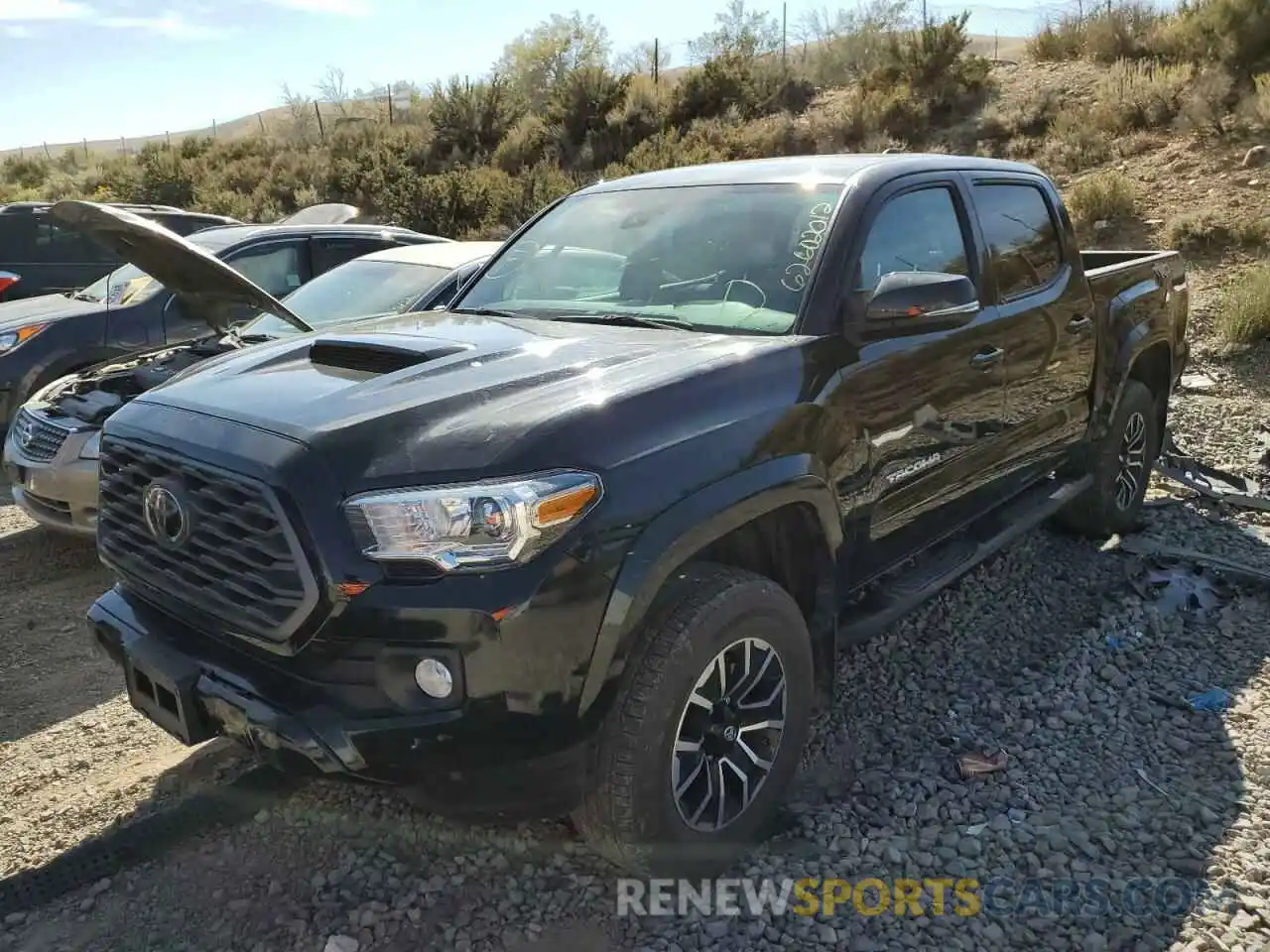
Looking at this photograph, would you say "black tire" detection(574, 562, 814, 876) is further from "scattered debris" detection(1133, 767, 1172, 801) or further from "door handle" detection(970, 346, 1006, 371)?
"door handle" detection(970, 346, 1006, 371)

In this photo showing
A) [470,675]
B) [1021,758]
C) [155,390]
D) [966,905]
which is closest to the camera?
[470,675]

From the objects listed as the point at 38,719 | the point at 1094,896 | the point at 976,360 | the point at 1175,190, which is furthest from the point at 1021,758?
the point at 1175,190

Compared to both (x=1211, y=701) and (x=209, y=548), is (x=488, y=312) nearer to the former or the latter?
(x=209, y=548)

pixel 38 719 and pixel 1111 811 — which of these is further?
pixel 38 719

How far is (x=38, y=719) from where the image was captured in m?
3.96

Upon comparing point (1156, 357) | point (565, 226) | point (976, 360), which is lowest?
point (1156, 357)

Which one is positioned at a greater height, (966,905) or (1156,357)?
(1156,357)

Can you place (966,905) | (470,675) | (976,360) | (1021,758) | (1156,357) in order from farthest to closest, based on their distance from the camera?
(1156,357)
(976,360)
(1021,758)
(966,905)
(470,675)

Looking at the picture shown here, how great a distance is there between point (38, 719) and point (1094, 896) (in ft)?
12.3

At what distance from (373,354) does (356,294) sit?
3447mm

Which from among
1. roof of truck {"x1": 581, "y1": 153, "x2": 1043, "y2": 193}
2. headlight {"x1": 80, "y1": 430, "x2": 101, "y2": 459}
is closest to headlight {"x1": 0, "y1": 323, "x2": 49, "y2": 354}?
headlight {"x1": 80, "y1": 430, "x2": 101, "y2": 459}

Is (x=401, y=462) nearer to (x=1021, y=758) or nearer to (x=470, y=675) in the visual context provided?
(x=470, y=675)

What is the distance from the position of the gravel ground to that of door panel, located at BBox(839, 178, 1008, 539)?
2.69 feet

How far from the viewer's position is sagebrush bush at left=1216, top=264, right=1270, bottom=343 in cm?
884
